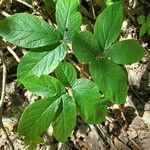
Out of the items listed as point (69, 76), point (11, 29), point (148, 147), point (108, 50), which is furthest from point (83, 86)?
point (148, 147)

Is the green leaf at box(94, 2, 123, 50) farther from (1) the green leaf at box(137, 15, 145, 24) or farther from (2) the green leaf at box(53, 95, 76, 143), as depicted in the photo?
(1) the green leaf at box(137, 15, 145, 24)

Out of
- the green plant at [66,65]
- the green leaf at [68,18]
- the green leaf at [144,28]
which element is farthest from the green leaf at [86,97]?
the green leaf at [144,28]

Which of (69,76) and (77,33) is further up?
(77,33)

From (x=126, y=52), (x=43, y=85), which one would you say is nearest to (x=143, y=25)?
(x=126, y=52)

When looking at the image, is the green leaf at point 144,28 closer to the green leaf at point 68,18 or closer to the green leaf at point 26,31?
the green leaf at point 68,18

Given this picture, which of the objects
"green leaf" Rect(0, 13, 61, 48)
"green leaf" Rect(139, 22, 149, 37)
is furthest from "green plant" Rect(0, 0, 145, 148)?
"green leaf" Rect(139, 22, 149, 37)

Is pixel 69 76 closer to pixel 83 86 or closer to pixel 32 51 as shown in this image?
pixel 83 86
